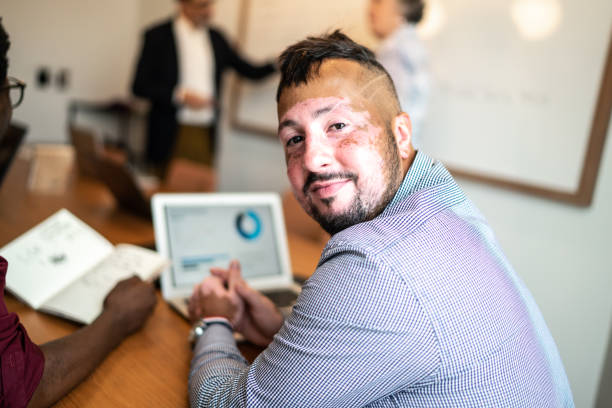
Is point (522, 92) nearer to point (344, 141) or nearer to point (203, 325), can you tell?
point (344, 141)

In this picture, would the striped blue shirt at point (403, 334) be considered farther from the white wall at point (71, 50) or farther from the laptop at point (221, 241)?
the white wall at point (71, 50)

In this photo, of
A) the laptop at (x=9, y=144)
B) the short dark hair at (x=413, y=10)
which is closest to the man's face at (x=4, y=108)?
the laptop at (x=9, y=144)

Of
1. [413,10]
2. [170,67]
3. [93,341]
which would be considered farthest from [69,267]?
[170,67]

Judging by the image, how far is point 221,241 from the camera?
1.40 m

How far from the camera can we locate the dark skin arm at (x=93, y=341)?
762mm

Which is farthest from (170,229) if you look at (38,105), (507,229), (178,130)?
(38,105)

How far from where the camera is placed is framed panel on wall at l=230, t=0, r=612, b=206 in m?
1.97

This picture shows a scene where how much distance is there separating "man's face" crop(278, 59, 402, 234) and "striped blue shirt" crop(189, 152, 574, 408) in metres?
0.09

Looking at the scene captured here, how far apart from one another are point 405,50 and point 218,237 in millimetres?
1460

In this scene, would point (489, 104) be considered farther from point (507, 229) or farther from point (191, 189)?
point (191, 189)

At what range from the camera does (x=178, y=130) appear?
3.62 m

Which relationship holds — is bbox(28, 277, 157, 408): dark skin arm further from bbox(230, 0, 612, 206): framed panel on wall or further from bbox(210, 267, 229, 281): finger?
bbox(230, 0, 612, 206): framed panel on wall

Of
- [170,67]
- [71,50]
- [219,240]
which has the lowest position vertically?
[71,50]

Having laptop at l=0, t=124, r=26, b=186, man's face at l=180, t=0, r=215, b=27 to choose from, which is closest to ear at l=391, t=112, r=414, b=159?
laptop at l=0, t=124, r=26, b=186
